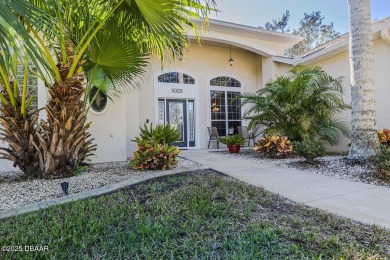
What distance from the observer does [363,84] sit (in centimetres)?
612

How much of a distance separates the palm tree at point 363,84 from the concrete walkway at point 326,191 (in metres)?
1.58

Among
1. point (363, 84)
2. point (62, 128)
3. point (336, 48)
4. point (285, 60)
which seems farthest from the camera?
point (285, 60)

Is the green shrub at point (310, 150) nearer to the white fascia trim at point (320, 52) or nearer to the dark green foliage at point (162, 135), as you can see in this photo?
the dark green foliage at point (162, 135)

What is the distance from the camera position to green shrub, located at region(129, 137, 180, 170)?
5828mm

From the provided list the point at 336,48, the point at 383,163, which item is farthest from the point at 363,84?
the point at 336,48

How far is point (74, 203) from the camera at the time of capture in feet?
11.3

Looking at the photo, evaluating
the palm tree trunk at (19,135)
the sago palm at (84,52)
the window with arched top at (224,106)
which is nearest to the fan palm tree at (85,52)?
the sago palm at (84,52)

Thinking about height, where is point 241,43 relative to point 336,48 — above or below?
above

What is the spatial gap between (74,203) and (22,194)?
1.25 metres

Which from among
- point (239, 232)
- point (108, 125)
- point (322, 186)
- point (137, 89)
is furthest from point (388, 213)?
point (137, 89)

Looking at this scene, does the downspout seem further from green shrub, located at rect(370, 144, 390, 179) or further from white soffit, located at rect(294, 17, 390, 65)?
green shrub, located at rect(370, 144, 390, 179)

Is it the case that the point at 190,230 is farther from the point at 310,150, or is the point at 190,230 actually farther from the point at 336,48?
the point at 336,48

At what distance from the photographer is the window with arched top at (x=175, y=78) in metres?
11.1

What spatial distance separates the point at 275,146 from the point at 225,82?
5.44 metres
